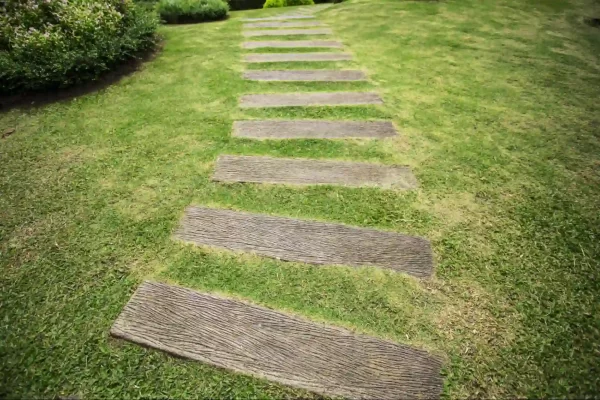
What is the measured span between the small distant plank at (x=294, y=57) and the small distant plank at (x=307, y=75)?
0.55 metres

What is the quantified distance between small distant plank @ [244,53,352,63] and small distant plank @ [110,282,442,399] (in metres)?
4.79

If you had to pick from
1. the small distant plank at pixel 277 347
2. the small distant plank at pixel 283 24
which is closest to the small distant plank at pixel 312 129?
the small distant plank at pixel 277 347

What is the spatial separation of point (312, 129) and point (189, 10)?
659cm

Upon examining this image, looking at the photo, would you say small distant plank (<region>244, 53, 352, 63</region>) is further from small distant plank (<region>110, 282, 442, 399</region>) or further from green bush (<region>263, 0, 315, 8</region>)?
green bush (<region>263, 0, 315, 8</region>)

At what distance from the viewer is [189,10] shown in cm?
838

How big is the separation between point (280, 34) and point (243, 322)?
6656mm

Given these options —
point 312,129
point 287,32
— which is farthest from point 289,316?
point 287,32

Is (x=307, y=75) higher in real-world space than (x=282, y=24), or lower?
lower

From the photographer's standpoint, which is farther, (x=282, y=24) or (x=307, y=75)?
(x=282, y=24)

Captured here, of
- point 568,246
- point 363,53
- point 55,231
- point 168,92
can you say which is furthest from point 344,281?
point 363,53

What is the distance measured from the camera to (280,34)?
7.14 metres

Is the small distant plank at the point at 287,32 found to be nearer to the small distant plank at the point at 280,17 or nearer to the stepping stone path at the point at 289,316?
the small distant plank at the point at 280,17

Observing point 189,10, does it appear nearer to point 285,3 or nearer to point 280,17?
point 280,17

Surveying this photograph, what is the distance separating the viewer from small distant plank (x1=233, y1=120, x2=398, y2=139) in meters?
3.92
